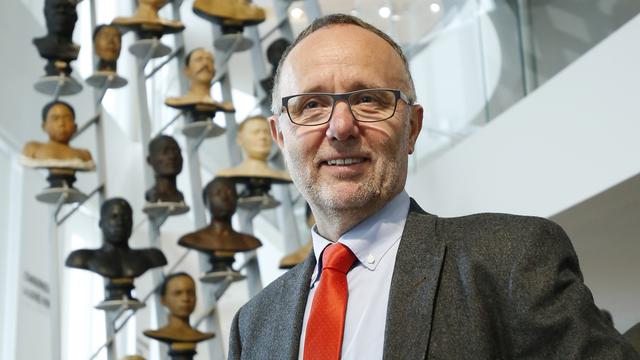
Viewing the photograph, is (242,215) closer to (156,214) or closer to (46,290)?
(156,214)

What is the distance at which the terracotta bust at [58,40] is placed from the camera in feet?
13.3

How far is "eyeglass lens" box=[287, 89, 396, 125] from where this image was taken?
1374 mm

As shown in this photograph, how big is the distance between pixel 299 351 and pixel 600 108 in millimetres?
2108

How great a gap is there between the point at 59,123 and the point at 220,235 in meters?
0.69

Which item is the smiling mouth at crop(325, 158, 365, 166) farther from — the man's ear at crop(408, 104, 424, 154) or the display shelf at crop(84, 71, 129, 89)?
the display shelf at crop(84, 71, 129, 89)

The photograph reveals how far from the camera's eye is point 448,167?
14.4 ft

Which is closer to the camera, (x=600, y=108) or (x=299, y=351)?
(x=299, y=351)

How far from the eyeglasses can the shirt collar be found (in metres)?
0.11

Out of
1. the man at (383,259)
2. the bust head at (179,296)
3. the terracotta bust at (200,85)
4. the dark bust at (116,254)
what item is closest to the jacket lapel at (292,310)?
the man at (383,259)

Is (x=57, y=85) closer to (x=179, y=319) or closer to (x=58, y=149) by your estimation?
(x=58, y=149)

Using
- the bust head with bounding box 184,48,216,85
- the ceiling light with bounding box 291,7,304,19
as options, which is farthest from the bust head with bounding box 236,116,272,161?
the ceiling light with bounding box 291,7,304,19

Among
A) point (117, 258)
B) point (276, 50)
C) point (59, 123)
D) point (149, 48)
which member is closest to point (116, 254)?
point (117, 258)

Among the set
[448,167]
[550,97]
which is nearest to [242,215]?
[448,167]

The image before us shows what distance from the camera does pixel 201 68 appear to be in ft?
14.1
